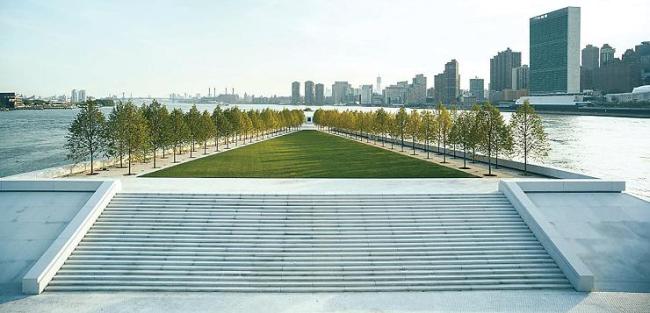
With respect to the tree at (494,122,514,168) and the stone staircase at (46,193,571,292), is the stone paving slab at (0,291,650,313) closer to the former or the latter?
the stone staircase at (46,193,571,292)

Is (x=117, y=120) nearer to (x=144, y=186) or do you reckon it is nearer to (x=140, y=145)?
(x=140, y=145)

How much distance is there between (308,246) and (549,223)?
9499 millimetres

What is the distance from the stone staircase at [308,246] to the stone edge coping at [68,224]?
31 centimetres

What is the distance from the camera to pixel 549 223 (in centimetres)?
2109

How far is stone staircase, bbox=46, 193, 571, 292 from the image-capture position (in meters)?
18.0

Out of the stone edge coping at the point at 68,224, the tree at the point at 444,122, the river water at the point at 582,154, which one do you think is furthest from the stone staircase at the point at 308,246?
the tree at the point at 444,122

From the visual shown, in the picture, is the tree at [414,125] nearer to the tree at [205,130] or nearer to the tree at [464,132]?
the tree at [464,132]

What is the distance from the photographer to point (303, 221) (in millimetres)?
21375

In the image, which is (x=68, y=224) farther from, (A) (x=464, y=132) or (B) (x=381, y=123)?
(B) (x=381, y=123)

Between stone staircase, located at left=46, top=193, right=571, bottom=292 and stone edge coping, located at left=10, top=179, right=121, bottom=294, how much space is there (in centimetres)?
31

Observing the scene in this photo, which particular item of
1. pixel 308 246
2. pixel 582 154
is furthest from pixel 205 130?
pixel 582 154

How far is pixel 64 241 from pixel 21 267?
1.64 metres

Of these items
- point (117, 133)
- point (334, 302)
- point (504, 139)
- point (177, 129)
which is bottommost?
point (334, 302)

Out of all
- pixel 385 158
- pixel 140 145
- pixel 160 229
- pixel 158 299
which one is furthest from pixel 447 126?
pixel 158 299
